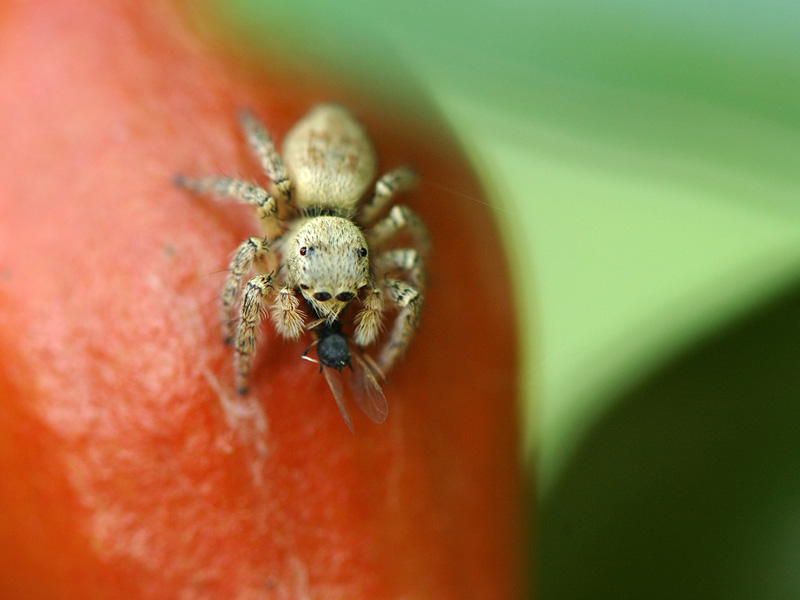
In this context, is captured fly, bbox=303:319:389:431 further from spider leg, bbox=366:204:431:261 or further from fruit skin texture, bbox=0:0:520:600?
spider leg, bbox=366:204:431:261

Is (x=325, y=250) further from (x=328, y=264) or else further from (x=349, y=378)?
(x=349, y=378)

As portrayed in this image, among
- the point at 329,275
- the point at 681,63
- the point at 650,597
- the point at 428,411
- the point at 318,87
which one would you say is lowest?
the point at 650,597

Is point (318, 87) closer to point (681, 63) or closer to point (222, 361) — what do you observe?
point (222, 361)

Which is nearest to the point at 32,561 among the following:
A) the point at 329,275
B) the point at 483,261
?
the point at 329,275

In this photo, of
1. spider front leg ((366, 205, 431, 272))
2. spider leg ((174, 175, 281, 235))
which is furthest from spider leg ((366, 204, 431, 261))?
spider leg ((174, 175, 281, 235))

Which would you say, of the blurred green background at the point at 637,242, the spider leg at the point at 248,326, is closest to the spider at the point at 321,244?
the spider leg at the point at 248,326

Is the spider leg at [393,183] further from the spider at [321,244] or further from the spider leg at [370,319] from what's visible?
the spider leg at [370,319]
